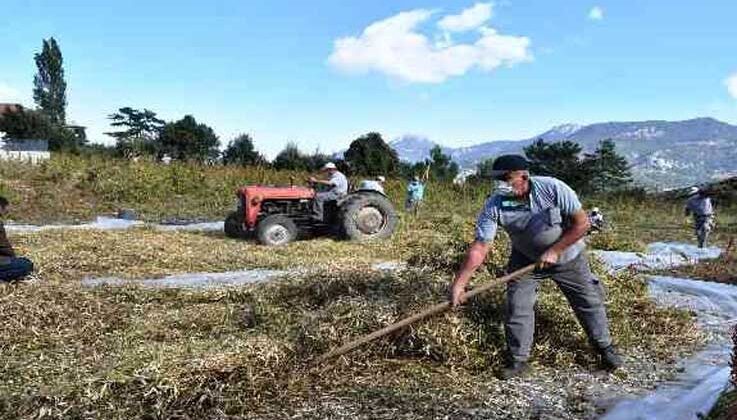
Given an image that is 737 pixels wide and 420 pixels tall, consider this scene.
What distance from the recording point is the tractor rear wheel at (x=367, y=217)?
10.5m

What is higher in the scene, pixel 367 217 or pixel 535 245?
pixel 535 245

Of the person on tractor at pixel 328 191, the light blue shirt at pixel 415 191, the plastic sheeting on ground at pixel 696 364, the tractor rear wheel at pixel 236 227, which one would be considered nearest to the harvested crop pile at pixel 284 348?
the plastic sheeting on ground at pixel 696 364

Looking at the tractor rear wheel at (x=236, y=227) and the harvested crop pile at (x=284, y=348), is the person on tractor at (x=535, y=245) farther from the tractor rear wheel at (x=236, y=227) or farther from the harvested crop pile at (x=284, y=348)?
the tractor rear wheel at (x=236, y=227)

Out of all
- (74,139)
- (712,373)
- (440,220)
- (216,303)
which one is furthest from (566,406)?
(74,139)

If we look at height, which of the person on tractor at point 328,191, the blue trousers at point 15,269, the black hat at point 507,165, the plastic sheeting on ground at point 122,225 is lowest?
the plastic sheeting on ground at point 122,225

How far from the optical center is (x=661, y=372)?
180 inches

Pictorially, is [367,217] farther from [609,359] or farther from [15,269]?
[609,359]

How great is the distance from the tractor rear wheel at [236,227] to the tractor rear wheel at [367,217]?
1589 millimetres

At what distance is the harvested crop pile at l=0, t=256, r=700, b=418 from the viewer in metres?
3.71

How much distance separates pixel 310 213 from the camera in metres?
10.8

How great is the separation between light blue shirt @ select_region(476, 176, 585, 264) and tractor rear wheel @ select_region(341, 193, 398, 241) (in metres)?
6.06

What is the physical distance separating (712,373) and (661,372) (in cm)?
30

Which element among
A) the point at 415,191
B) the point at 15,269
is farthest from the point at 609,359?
the point at 415,191

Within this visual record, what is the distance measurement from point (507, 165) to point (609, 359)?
4.50 ft
